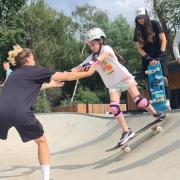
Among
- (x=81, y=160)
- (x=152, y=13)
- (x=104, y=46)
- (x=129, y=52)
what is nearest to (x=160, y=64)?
(x=104, y=46)

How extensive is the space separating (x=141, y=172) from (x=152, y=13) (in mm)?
43142

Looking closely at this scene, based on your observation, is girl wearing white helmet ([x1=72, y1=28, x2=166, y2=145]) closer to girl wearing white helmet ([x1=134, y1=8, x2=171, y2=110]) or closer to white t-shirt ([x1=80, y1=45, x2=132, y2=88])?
white t-shirt ([x1=80, y1=45, x2=132, y2=88])

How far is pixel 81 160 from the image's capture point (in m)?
8.11

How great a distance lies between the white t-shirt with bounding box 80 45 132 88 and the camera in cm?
761

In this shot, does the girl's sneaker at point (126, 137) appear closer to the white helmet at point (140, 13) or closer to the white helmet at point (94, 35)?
the white helmet at point (94, 35)

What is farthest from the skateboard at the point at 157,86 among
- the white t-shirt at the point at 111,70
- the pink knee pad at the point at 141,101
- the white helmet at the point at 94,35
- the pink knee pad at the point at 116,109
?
the white helmet at the point at 94,35

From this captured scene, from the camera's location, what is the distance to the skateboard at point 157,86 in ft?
29.4

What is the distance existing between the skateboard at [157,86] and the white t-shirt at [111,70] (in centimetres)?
135

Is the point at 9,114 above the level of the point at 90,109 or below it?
above

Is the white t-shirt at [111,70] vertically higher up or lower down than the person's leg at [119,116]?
higher up

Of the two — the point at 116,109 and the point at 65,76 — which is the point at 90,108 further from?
the point at 65,76

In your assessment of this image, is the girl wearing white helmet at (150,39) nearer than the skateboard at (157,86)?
Yes

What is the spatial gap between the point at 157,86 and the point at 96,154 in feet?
5.76

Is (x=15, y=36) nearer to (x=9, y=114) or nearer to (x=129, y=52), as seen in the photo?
(x=129, y=52)
